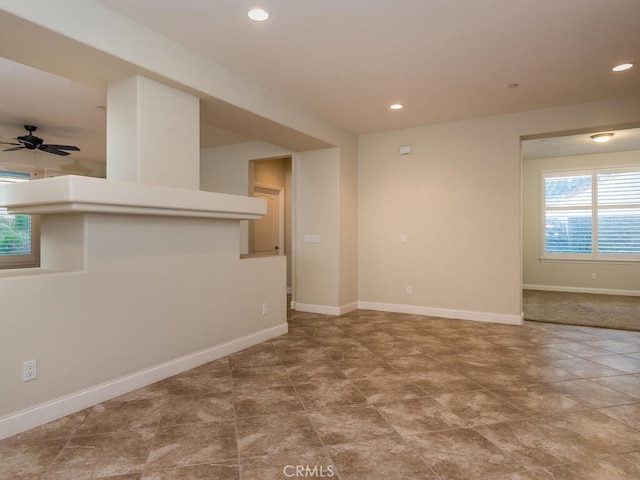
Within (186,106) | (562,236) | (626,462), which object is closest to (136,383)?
(186,106)

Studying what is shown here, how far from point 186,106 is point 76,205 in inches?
53.4

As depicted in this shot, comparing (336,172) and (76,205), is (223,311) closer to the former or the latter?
(76,205)

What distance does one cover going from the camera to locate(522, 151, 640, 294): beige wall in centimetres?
710

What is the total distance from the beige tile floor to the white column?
1.65 m

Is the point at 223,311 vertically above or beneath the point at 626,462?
above

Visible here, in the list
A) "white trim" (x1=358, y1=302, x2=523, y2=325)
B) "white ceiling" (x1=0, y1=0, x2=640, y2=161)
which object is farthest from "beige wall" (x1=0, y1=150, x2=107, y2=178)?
"white trim" (x1=358, y1=302, x2=523, y2=325)

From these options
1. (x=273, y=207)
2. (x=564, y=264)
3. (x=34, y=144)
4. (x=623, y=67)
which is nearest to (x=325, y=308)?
(x=273, y=207)

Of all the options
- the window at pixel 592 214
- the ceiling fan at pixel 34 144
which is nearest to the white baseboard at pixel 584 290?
the window at pixel 592 214

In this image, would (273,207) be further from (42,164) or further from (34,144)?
(42,164)

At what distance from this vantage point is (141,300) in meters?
2.88

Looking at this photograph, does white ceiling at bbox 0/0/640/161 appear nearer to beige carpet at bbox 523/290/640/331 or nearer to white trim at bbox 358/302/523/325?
white trim at bbox 358/302/523/325

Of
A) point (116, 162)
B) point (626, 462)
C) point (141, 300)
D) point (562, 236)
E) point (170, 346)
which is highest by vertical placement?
point (116, 162)

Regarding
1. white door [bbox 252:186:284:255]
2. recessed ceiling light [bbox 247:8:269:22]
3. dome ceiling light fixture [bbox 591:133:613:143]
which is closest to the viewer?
recessed ceiling light [bbox 247:8:269:22]

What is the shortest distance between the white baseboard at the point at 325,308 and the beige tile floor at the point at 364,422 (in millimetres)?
1627
